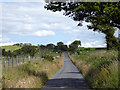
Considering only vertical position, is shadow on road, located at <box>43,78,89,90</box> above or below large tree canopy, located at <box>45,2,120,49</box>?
below

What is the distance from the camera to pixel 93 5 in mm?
16500

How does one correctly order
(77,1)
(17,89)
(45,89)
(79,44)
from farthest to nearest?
(79,44) < (77,1) < (45,89) < (17,89)

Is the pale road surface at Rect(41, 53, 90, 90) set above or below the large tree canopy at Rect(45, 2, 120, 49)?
below

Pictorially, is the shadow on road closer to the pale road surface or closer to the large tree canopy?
the pale road surface

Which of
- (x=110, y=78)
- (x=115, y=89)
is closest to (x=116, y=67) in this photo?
(x=110, y=78)

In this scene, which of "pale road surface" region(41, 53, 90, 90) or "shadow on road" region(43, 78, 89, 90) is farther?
"shadow on road" region(43, 78, 89, 90)

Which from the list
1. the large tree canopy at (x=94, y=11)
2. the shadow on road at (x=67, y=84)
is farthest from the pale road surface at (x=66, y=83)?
the large tree canopy at (x=94, y=11)

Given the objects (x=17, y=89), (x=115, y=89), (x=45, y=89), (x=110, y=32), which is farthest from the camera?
(x=110, y=32)

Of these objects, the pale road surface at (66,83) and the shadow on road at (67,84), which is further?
the shadow on road at (67,84)

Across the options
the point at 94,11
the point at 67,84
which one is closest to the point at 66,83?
the point at 67,84

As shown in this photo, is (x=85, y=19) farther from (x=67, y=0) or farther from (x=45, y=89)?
(x=45, y=89)

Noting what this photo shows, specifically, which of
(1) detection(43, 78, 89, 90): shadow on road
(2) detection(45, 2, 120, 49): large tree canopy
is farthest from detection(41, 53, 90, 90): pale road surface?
(2) detection(45, 2, 120, 49): large tree canopy

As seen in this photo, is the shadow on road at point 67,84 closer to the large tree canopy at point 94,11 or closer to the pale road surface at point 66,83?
the pale road surface at point 66,83

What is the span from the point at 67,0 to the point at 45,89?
A: 646cm
